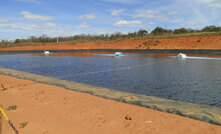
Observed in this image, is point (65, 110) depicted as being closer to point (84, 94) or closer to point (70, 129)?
point (70, 129)

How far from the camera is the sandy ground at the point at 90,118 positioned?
4.02 m

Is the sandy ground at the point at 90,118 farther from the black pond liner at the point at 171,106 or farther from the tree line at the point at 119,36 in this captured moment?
the tree line at the point at 119,36

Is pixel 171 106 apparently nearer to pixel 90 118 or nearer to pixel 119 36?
pixel 90 118

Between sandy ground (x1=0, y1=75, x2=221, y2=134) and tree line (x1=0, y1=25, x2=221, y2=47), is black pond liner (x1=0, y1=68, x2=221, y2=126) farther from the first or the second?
tree line (x1=0, y1=25, x2=221, y2=47)

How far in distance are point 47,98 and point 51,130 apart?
2.82 m

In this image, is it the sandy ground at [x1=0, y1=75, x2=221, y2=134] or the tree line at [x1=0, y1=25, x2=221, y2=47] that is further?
the tree line at [x1=0, y1=25, x2=221, y2=47]

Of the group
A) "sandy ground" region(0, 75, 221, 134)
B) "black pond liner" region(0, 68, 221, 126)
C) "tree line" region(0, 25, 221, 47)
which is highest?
"tree line" region(0, 25, 221, 47)

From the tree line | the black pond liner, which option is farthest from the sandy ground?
the tree line

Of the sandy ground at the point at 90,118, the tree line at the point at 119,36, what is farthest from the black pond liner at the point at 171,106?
the tree line at the point at 119,36

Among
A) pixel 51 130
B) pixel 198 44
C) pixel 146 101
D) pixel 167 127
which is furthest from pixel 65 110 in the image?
pixel 198 44

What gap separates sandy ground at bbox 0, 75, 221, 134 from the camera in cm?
402

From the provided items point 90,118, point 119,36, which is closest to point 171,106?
point 90,118

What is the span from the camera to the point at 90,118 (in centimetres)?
473

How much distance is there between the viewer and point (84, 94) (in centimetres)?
715
